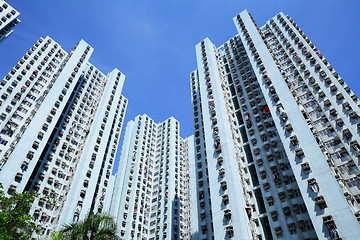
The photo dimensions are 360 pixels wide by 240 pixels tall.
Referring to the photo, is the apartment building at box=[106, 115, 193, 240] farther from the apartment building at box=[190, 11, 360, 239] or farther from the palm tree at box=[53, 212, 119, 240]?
the palm tree at box=[53, 212, 119, 240]

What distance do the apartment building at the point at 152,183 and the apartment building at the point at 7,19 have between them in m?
39.7

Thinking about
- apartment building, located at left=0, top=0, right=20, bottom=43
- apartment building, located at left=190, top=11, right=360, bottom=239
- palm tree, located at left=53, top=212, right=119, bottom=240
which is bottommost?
palm tree, located at left=53, top=212, right=119, bottom=240

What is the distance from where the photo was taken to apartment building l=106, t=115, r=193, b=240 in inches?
2228

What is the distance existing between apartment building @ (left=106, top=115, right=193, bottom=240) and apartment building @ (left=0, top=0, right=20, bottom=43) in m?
39.7

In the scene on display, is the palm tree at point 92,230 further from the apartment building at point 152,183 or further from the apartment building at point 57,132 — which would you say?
the apartment building at point 152,183

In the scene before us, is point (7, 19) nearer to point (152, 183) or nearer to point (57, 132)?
point (57, 132)

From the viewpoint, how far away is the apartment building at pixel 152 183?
56594mm

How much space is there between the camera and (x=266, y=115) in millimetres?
41688

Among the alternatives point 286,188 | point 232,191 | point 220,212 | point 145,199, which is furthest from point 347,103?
point 145,199

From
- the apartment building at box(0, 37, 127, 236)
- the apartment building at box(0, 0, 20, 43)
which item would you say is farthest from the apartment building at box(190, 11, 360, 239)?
the apartment building at box(0, 0, 20, 43)

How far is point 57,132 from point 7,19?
3012 centimetres

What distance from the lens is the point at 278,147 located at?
37.5 m

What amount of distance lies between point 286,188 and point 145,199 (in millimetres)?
38488

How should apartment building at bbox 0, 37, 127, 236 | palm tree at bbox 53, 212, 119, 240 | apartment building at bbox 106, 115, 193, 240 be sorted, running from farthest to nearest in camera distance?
apartment building at bbox 106, 115, 193, 240, apartment building at bbox 0, 37, 127, 236, palm tree at bbox 53, 212, 119, 240
